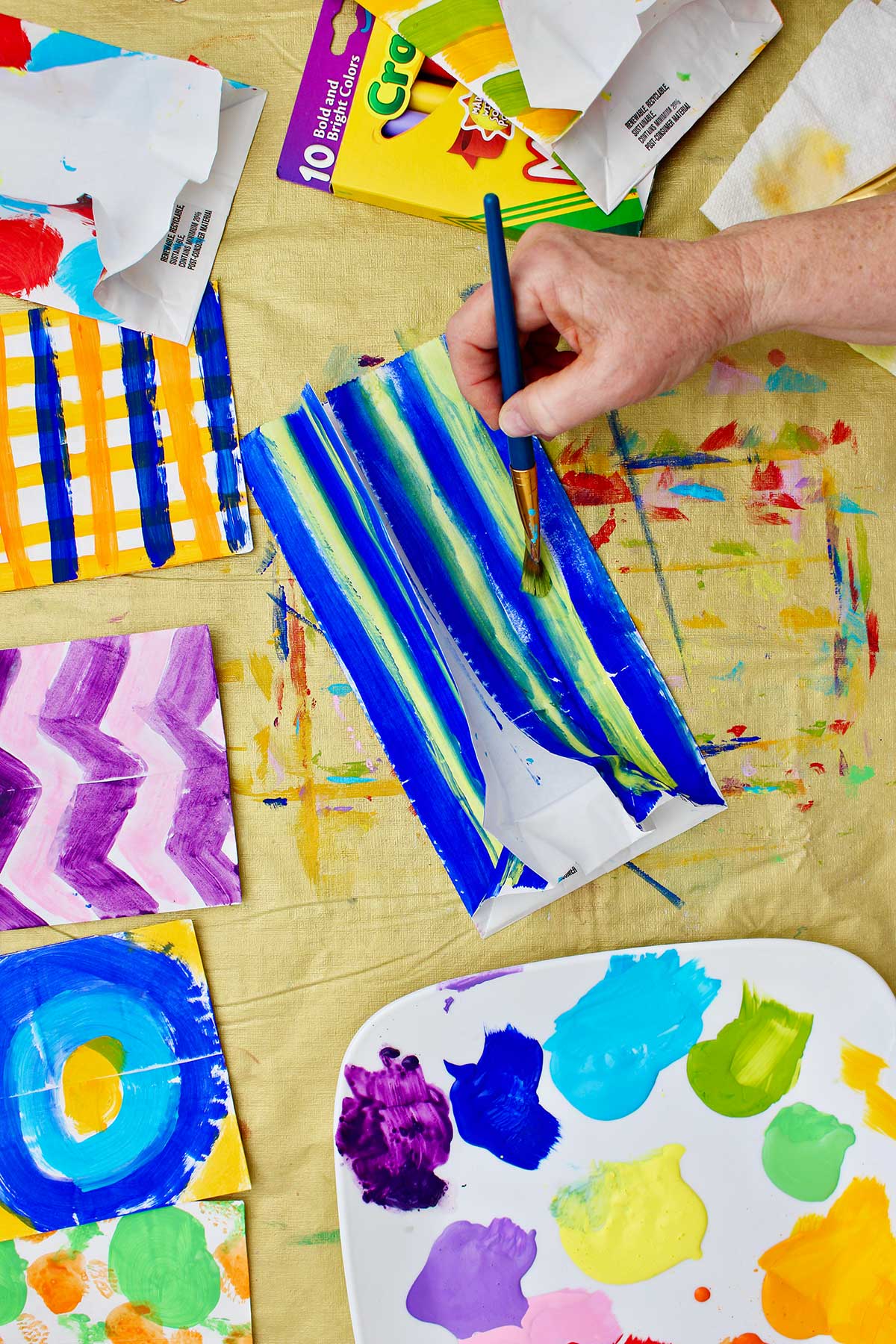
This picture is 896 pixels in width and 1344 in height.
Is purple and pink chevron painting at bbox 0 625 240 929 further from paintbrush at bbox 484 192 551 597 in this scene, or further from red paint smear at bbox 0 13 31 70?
red paint smear at bbox 0 13 31 70

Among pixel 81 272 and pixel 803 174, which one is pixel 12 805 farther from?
pixel 803 174

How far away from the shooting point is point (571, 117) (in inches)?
27.7

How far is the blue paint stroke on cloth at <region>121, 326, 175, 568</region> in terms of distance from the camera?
744mm

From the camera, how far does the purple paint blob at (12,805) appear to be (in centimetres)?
74

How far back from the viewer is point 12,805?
742mm

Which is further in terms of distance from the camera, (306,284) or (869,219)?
(306,284)

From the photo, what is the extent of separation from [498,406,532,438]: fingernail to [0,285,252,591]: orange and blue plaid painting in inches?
9.5

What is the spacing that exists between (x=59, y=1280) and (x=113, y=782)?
16.9 inches

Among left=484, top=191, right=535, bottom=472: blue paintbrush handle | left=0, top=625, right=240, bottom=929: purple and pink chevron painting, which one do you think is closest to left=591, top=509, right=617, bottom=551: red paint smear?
left=484, top=191, right=535, bottom=472: blue paintbrush handle

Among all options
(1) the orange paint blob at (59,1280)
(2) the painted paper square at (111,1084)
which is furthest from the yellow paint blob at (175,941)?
(1) the orange paint blob at (59,1280)

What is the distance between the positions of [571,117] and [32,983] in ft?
2.80

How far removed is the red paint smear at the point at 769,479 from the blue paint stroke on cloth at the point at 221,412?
45cm

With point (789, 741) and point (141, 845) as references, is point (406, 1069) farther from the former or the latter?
point (789, 741)

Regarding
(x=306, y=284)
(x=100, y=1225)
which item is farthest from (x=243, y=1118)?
(x=306, y=284)
